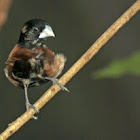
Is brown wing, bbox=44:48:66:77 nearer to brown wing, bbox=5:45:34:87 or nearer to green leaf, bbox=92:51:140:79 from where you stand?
brown wing, bbox=5:45:34:87

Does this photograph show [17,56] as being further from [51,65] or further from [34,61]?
[51,65]

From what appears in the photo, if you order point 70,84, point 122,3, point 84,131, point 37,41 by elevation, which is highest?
point 122,3

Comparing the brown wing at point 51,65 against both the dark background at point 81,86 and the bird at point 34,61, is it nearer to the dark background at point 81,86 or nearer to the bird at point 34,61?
the bird at point 34,61

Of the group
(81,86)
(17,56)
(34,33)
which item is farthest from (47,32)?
(81,86)

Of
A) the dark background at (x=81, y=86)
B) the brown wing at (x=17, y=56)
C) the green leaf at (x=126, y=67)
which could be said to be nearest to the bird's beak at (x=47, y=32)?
the brown wing at (x=17, y=56)

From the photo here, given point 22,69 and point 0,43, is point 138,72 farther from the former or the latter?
point 0,43

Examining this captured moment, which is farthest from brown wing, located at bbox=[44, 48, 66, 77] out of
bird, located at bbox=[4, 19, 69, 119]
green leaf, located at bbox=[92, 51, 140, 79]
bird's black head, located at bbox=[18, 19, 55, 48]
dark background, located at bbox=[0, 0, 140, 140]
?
dark background, located at bbox=[0, 0, 140, 140]

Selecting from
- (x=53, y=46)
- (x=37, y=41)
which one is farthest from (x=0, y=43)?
(x=37, y=41)
